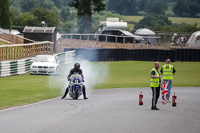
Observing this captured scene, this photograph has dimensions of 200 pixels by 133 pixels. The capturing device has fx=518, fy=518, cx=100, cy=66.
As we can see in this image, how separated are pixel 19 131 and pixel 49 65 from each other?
78.0 feet

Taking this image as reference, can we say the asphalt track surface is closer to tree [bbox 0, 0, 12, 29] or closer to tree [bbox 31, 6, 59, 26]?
tree [bbox 0, 0, 12, 29]

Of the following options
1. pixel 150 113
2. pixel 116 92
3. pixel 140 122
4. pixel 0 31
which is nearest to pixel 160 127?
pixel 140 122

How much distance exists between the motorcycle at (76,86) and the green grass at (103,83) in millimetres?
1535

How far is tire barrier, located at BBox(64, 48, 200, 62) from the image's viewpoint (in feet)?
155

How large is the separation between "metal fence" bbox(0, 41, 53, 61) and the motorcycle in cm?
1943

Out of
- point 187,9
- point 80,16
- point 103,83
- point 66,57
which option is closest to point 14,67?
point 103,83

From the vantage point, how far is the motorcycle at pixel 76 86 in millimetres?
20375

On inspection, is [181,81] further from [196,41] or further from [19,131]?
[196,41]

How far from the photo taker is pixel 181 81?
112 ft

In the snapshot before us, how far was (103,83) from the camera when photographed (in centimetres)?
3164

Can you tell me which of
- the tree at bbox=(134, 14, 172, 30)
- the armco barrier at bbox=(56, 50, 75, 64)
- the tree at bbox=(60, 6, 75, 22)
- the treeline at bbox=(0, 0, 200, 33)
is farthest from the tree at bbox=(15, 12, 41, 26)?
the armco barrier at bbox=(56, 50, 75, 64)

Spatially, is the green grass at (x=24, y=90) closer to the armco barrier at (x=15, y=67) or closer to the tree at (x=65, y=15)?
the armco barrier at (x=15, y=67)

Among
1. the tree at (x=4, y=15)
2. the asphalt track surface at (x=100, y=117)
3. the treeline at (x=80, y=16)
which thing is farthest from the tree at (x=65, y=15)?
the asphalt track surface at (x=100, y=117)

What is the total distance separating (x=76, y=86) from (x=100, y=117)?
18.1 feet
